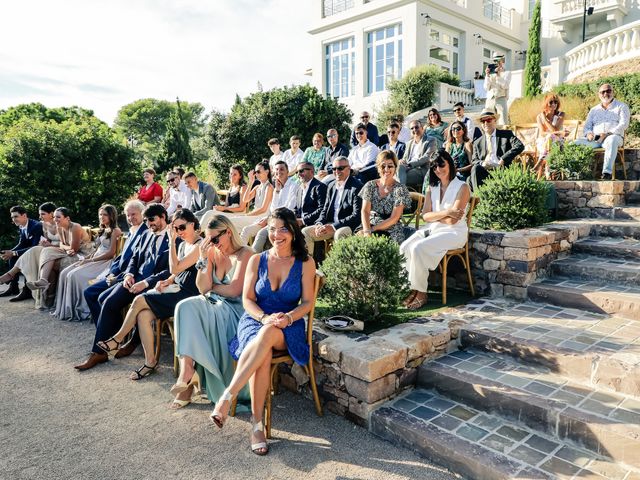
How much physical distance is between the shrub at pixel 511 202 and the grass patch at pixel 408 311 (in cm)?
96

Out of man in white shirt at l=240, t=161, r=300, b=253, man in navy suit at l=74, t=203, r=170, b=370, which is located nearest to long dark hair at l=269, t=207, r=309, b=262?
man in navy suit at l=74, t=203, r=170, b=370

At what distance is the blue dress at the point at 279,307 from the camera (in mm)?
3191

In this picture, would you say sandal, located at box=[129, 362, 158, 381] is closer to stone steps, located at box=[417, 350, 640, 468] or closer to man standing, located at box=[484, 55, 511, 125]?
stone steps, located at box=[417, 350, 640, 468]

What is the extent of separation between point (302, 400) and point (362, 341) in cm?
71

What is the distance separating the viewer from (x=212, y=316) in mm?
3600

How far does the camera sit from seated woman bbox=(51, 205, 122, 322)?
588 centimetres

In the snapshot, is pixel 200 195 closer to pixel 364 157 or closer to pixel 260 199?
pixel 260 199

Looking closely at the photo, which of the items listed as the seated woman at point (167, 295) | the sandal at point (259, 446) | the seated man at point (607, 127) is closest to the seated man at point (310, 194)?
the seated woman at point (167, 295)

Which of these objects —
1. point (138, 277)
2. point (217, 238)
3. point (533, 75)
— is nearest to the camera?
point (217, 238)

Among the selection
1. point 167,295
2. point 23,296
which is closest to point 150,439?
point 167,295

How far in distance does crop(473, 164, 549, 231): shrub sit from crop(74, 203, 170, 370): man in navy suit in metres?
3.64

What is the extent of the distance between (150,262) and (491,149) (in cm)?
473

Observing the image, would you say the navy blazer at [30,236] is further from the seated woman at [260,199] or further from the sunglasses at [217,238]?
the sunglasses at [217,238]

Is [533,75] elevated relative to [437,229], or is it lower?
elevated
